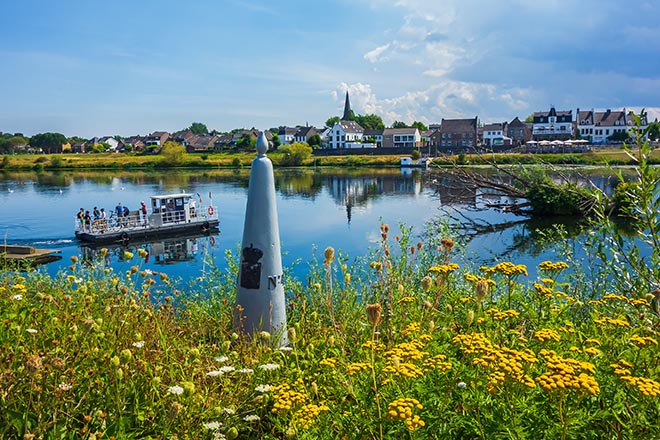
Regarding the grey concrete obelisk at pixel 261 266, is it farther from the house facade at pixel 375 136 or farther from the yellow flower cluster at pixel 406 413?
the house facade at pixel 375 136

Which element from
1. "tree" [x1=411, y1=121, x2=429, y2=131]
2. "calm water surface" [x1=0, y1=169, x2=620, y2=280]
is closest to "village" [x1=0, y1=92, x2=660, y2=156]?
"tree" [x1=411, y1=121, x2=429, y2=131]

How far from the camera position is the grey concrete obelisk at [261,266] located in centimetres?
588

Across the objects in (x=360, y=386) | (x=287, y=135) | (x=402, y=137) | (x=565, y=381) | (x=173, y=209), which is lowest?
(x=173, y=209)

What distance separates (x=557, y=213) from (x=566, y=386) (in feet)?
112

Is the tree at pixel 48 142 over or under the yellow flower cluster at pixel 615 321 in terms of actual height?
over

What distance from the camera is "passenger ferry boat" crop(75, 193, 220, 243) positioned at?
32062 millimetres

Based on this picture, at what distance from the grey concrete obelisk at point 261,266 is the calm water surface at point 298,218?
3752 mm

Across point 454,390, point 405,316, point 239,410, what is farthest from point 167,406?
point 405,316

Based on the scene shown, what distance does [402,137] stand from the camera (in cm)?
12912

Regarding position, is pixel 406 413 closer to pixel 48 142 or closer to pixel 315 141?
pixel 315 141

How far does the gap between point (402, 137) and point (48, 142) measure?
11380 cm

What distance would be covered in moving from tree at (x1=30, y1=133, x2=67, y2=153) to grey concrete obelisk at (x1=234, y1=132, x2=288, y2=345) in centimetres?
17790

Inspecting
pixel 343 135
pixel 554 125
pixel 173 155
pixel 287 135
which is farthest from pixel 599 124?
pixel 173 155

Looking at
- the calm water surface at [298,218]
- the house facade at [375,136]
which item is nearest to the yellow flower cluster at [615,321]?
the calm water surface at [298,218]
